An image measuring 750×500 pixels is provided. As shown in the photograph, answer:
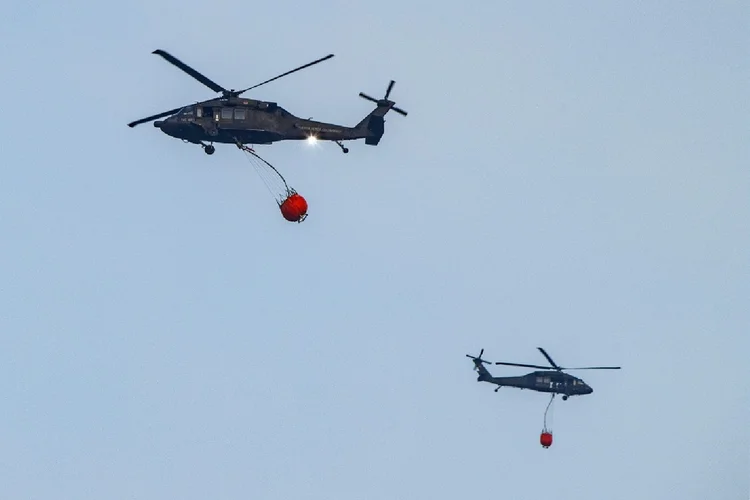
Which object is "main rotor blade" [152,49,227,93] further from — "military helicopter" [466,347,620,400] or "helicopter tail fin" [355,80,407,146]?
"military helicopter" [466,347,620,400]

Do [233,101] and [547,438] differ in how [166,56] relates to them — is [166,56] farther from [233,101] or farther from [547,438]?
[547,438]

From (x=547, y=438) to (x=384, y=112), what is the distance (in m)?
45.8

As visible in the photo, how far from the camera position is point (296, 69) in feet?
245

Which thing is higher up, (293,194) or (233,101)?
(233,101)

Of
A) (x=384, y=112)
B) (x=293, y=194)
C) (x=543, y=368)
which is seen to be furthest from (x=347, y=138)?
(x=543, y=368)

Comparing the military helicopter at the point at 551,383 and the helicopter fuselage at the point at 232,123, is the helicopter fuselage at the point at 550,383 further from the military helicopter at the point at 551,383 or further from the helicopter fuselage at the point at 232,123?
the helicopter fuselage at the point at 232,123

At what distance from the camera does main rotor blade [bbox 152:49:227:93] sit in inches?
2914

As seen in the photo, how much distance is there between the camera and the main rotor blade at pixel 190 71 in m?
74.0

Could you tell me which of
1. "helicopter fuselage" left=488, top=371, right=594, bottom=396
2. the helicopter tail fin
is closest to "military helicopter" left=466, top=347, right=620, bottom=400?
"helicopter fuselage" left=488, top=371, right=594, bottom=396

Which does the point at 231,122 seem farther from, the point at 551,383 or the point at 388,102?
the point at 551,383

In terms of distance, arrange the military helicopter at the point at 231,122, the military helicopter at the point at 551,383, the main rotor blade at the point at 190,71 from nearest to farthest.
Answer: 1. the main rotor blade at the point at 190,71
2. the military helicopter at the point at 231,122
3. the military helicopter at the point at 551,383

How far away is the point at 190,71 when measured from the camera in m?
77.1

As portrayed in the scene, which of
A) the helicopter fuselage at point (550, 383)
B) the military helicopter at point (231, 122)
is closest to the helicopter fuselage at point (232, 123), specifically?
the military helicopter at point (231, 122)

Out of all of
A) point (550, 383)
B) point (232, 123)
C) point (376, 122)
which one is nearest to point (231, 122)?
point (232, 123)
